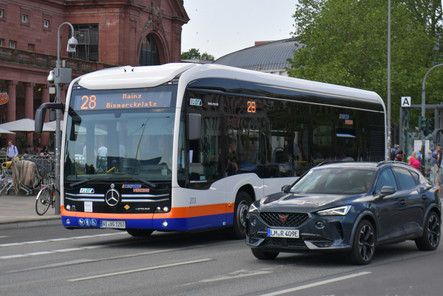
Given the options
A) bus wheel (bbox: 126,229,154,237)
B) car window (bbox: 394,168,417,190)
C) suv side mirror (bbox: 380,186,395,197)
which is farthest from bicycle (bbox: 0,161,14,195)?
suv side mirror (bbox: 380,186,395,197)

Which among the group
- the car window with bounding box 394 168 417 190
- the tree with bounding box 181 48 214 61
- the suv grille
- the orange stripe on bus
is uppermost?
the tree with bounding box 181 48 214 61

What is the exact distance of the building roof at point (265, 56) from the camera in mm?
124062

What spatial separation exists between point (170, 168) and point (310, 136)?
547 centimetres

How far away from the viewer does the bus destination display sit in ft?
46.9

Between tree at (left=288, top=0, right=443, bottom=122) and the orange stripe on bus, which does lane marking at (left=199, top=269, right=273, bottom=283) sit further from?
tree at (left=288, top=0, right=443, bottom=122)

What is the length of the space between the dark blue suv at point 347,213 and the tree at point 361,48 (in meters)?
42.7

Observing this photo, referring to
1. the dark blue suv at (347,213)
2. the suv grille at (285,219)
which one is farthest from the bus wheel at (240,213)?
the suv grille at (285,219)

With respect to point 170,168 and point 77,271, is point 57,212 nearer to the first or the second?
point 170,168

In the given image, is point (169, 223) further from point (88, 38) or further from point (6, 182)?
point (88, 38)

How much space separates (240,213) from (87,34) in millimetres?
57119

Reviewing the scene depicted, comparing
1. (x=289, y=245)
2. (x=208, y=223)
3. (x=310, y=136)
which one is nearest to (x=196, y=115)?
(x=208, y=223)

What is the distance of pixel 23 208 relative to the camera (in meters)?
24.2

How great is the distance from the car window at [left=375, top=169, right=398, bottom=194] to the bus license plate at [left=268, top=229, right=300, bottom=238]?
1.71 meters

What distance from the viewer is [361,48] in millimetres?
57812
